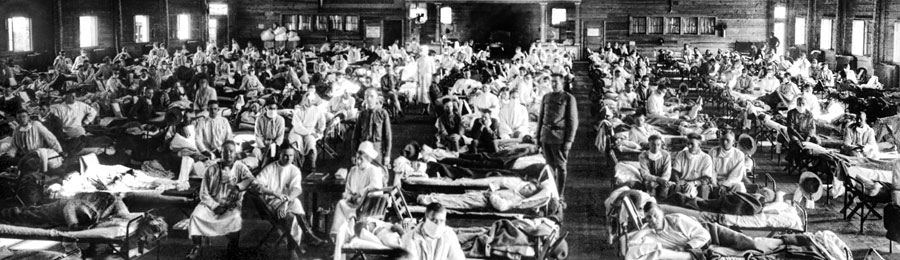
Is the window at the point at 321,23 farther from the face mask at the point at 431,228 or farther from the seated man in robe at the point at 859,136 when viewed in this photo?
the face mask at the point at 431,228

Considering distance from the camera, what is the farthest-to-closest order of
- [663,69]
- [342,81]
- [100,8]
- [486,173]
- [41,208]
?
[663,69] < [100,8] < [342,81] < [486,173] < [41,208]

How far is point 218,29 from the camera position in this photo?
39125mm

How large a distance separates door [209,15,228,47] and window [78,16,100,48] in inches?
349

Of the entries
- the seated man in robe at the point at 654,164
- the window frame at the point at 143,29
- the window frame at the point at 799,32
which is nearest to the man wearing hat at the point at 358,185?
the seated man in robe at the point at 654,164

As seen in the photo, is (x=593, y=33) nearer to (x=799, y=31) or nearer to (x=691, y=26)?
(x=691, y=26)

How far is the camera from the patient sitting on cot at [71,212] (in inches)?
351

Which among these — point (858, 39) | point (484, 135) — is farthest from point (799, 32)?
point (484, 135)

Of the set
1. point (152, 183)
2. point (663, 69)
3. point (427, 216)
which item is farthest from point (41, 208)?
point (663, 69)

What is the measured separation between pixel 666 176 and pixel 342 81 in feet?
33.5

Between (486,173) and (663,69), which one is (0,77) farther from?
(663,69)

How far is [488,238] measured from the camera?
8.55m

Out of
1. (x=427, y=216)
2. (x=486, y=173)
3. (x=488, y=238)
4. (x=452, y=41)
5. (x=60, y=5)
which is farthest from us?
(x=452, y=41)

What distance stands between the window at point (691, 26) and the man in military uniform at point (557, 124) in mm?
28615

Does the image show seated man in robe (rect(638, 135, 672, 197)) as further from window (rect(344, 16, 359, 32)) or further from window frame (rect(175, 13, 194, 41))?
window (rect(344, 16, 359, 32))
